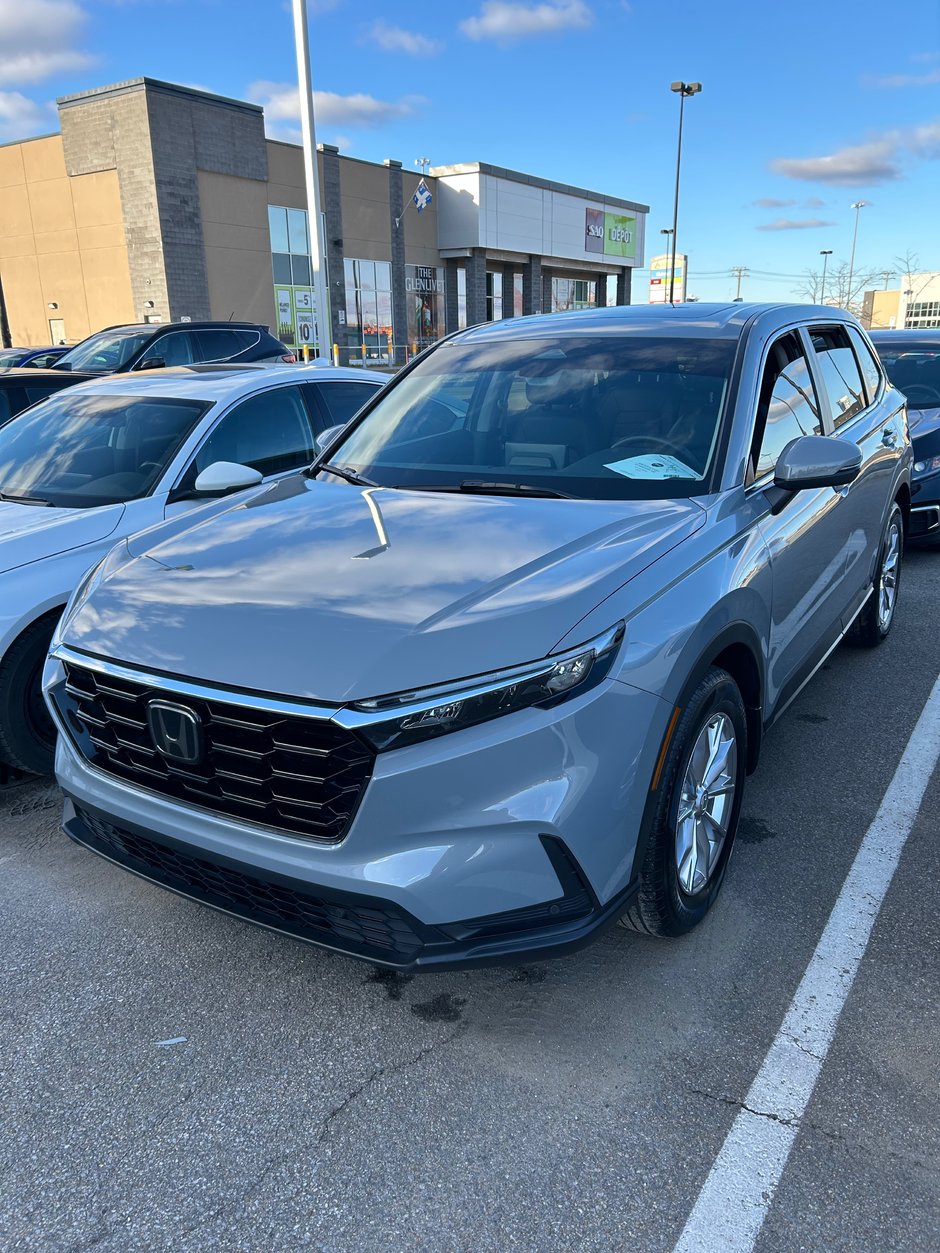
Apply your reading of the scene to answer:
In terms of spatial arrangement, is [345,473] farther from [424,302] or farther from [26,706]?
[424,302]

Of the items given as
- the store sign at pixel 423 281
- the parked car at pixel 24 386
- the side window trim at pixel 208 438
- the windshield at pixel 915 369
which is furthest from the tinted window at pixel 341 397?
the store sign at pixel 423 281

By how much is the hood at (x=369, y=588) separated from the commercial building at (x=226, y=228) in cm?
2581

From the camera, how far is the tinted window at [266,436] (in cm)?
487

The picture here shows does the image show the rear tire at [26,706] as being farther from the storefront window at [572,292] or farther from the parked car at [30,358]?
the storefront window at [572,292]

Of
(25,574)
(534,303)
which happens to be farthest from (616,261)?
(25,574)

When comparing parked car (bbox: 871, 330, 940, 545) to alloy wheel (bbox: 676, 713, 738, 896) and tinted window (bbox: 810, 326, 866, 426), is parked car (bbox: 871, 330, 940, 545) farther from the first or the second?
alloy wheel (bbox: 676, 713, 738, 896)

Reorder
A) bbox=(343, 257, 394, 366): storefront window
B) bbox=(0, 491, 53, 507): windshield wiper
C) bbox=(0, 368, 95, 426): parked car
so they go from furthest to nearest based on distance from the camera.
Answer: bbox=(343, 257, 394, 366): storefront window → bbox=(0, 368, 95, 426): parked car → bbox=(0, 491, 53, 507): windshield wiper

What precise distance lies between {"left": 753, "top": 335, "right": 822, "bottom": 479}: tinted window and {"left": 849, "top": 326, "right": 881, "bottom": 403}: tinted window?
3.95 ft

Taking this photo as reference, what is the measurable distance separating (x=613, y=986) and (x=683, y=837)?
488 millimetres

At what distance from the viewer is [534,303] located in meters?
42.8

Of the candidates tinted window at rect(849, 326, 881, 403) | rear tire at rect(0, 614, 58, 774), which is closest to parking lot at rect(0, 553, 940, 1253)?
rear tire at rect(0, 614, 58, 774)

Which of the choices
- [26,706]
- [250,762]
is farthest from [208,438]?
[250,762]

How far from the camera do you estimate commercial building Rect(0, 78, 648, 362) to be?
2720 cm

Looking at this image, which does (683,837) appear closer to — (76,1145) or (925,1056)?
(925,1056)
